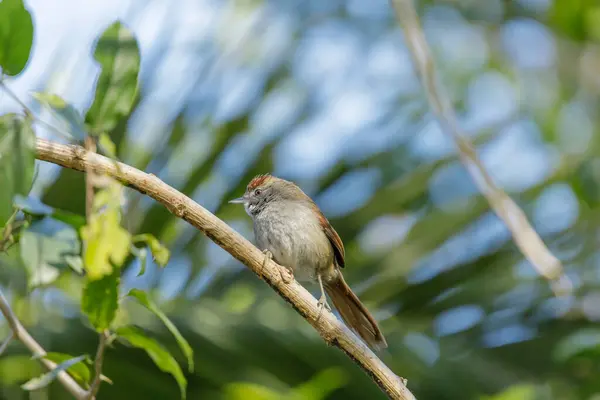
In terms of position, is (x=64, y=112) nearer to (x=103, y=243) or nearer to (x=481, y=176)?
(x=103, y=243)

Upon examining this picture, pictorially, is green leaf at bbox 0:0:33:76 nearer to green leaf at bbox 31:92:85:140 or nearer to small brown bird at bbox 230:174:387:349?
green leaf at bbox 31:92:85:140

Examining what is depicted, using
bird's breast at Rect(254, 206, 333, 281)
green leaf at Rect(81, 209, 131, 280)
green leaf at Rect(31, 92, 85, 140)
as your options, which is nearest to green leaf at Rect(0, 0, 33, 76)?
green leaf at Rect(31, 92, 85, 140)

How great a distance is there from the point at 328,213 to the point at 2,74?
8.03 feet

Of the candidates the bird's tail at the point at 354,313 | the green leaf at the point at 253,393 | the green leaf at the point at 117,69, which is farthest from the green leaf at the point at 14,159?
the bird's tail at the point at 354,313

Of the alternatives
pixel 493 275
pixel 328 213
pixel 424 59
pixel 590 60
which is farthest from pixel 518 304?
pixel 590 60

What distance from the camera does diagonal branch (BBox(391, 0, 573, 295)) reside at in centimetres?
271

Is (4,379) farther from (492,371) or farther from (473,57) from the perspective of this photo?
(473,57)

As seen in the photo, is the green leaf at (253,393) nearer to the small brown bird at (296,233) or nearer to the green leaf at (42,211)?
the green leaf at (42,211)

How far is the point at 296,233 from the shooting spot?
4.30 metres

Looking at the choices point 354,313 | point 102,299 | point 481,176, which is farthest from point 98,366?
point 354,313

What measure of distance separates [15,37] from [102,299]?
2.24 feet

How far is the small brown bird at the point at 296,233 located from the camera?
13.5 feet

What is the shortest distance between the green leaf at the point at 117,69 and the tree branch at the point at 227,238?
0.42 ft

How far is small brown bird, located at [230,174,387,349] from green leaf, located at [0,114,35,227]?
240 centimetres
